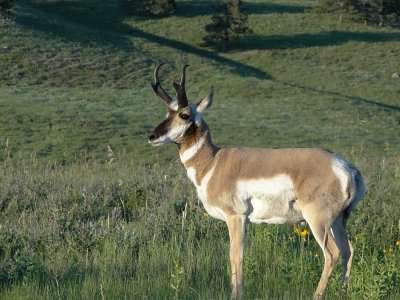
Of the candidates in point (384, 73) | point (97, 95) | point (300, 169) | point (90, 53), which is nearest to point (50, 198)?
point (300, 169)

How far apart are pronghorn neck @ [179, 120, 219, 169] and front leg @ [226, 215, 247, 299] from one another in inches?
30.7

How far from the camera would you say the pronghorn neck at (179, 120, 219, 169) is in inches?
271

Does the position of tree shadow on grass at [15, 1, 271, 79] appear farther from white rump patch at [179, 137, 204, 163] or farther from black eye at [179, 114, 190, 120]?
black eye at [179, 114, 190, 120]

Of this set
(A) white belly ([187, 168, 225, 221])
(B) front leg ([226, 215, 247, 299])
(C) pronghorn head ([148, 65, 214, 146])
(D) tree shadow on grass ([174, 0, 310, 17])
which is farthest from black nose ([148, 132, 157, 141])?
(D) tree shadow on grass ([174, 0, 310, 17])

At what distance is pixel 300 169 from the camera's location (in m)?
6.21

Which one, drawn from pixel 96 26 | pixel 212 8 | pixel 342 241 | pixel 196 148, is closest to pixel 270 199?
pixel 342 241

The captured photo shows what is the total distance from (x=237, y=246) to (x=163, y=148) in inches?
655

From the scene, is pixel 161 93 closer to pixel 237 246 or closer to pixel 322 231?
pixel 237 246

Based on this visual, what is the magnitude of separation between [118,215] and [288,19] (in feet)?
204

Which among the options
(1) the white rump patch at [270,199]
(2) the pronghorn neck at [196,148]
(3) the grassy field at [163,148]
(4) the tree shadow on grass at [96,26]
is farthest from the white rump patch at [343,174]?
(4) the tree shadow on grass at [96,26]

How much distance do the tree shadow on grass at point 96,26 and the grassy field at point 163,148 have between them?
0.94 ft

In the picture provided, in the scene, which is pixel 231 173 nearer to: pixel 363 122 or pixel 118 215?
pixel 118 215

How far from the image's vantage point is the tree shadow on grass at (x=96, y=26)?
51281 millimetres

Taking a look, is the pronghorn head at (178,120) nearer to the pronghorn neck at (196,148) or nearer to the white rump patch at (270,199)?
the pronghorn neck at (196,148)
